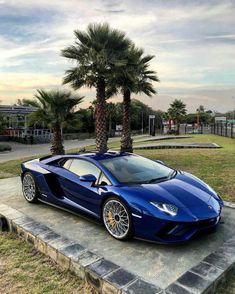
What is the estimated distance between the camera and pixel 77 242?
13.3ft

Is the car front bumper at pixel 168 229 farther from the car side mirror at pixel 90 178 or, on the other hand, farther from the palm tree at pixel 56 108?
A: the palm tree at pixel 56 108

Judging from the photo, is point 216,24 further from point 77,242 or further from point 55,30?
point 77,242

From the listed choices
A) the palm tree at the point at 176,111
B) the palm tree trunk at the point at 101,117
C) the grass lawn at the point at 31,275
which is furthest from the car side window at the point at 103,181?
the palm tree at the point at 176,111

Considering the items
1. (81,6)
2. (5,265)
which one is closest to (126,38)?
(81,6)

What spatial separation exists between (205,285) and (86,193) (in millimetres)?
2113

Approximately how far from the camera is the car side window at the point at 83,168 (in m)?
4.60

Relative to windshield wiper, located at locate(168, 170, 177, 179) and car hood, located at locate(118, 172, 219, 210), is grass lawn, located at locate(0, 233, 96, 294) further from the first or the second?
windshield wiper, located at locate(168, 170, 177, 179)

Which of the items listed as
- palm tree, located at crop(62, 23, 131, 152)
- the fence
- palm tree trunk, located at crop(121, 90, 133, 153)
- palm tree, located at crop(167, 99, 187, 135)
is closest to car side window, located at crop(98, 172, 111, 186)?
palm tree, located at crop(62, 23, 131, 152)

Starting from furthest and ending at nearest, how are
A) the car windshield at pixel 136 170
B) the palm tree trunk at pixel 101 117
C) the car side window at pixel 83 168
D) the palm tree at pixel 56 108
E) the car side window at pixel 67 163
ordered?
the palm tree trunk at pixel 101 117, the palm tree at pixel 56 108, the car side window at pixel 67 163, the car side window at pixel 83 168, the car windshield at pixel 136 170

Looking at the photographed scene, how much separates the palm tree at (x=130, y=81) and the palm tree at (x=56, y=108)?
203cm

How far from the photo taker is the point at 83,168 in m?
4.82

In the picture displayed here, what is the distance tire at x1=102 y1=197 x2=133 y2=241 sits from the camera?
3885 millimetres

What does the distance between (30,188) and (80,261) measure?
9.27 ft

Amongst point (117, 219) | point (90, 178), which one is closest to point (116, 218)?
point (117, 219)
